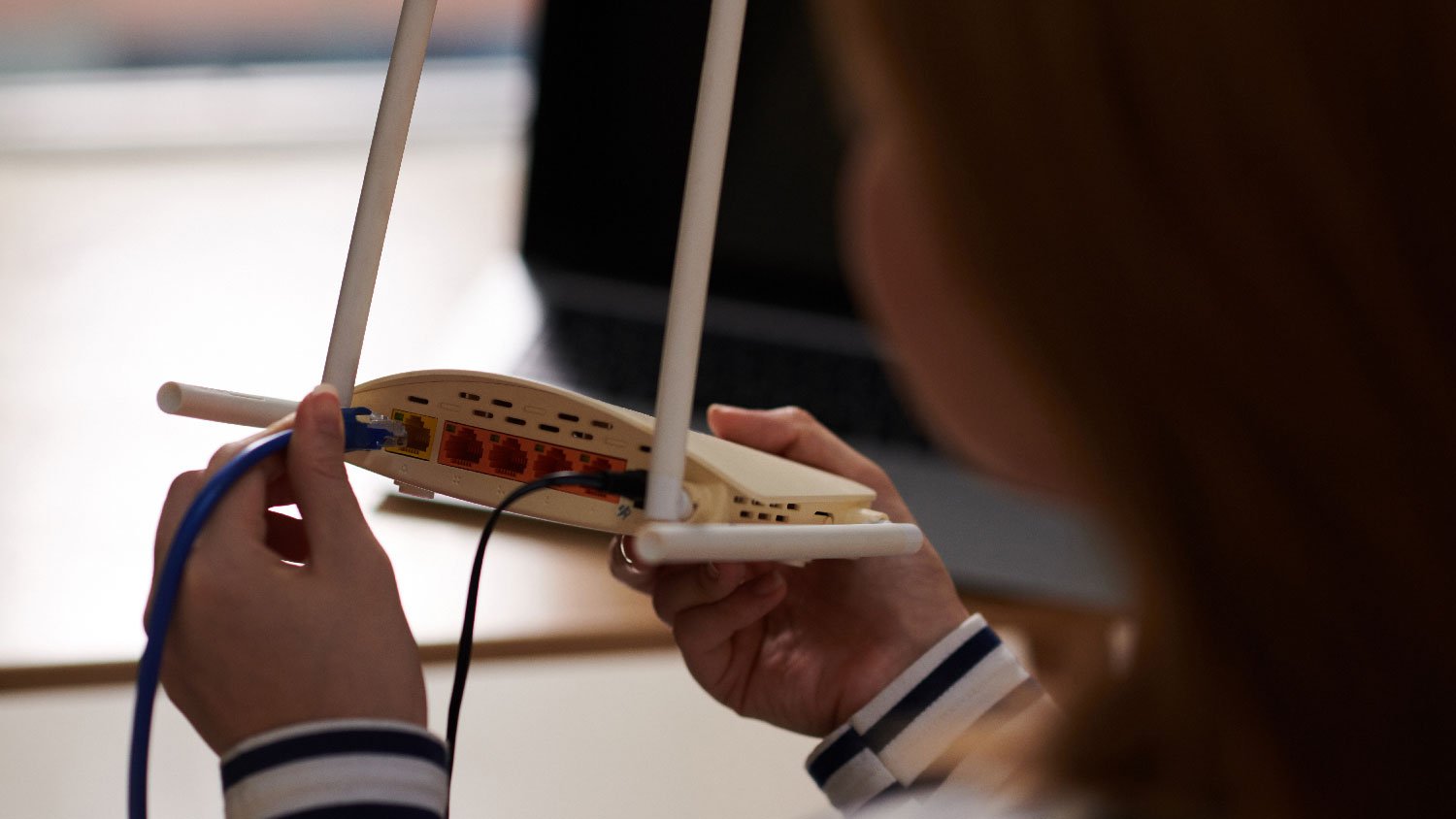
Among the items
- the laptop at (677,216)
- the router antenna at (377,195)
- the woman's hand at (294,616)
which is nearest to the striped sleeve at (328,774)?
the woman's hand at (294,616)

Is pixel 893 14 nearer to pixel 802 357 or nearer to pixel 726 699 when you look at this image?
pixel 726 699

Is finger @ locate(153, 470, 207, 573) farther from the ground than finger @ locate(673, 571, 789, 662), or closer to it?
farther from the ground

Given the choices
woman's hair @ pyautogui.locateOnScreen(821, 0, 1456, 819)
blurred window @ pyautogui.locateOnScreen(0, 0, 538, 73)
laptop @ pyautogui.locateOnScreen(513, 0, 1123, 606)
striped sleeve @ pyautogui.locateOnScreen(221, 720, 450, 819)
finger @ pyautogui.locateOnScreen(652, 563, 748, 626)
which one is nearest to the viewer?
woman's hair @ pyautogui.locateOnScreen(821, 0, 1456, 819)

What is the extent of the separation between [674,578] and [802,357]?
36 cm

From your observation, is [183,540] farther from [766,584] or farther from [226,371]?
[226,371]

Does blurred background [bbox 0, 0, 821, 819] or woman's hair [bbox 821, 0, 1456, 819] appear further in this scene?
blurred background [bbox 0, 0, 821, 819]

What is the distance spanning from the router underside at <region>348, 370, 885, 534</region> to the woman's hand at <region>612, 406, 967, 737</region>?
5.9 inches

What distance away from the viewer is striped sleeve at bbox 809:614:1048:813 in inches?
22.9

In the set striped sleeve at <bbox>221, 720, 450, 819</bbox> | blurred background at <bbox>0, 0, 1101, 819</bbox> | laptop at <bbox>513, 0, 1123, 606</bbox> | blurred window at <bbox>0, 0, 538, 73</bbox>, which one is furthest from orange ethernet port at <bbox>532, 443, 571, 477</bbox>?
blurred window at <bbox>0, 0, 538, 73</bbox>

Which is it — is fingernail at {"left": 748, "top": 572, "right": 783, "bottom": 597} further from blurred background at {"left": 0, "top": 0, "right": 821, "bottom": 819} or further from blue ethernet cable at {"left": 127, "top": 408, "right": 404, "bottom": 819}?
blue ethernet cable at {"left": 127, "top": 408, "right": 404, "bottom": 819}

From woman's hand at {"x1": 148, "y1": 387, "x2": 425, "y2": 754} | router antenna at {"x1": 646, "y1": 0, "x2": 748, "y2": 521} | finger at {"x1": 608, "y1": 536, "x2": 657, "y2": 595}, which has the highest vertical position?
router antenna at {"x1": 646, "y1": 0, "x2": 748, "y2": 521}

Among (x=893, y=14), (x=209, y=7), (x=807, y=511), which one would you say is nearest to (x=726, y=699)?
(x=807, y=511)

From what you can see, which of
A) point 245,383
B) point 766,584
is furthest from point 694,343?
point 245,383

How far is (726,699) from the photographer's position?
641 millimetres
